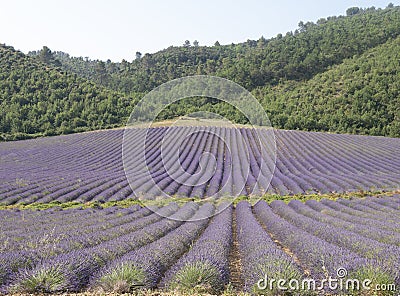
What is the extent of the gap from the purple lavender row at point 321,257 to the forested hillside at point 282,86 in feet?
76.8

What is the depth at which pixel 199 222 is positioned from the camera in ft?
33.9

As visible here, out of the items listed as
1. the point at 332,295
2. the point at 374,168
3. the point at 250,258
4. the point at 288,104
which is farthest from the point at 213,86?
the point at 288,104

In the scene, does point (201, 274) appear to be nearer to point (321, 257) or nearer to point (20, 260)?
point (321, 257)

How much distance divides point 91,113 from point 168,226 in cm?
4400

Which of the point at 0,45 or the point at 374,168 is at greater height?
the point at 0,45

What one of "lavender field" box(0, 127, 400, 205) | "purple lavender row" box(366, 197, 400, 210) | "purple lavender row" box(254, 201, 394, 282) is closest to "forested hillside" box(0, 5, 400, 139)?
"lavender field" box(0, 127, 400, 205)

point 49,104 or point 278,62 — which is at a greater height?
point 278,62

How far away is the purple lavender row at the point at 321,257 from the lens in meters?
4.56

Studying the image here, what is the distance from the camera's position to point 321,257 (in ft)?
17.3

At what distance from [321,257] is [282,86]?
2576 inches

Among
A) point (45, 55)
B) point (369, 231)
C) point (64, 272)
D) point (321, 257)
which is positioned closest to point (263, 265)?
point (321, 257)

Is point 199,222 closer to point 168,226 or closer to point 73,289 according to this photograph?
point 168,226

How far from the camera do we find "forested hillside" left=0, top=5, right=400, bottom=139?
157 feet

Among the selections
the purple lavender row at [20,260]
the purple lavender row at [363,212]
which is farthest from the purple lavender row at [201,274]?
the purple lavender row at [363,212]
